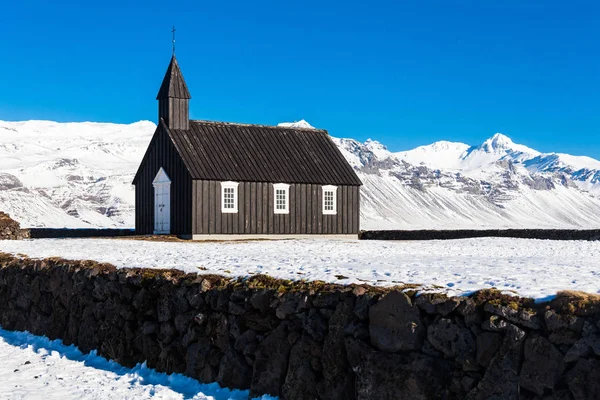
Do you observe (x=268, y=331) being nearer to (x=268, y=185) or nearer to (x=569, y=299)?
(x=569, y=299)

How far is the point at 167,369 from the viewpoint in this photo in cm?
1125

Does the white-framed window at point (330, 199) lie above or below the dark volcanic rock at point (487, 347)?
above

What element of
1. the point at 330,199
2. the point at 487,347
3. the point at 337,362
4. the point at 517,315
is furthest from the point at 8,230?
the point at 517,315

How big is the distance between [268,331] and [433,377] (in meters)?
2.77

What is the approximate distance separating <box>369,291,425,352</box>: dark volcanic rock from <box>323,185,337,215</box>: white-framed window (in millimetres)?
32800

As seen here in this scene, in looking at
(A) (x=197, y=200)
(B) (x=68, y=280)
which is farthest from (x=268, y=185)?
(B) (x=68, y=280)

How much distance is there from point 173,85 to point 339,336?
1354 inches

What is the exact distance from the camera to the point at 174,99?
4072cm

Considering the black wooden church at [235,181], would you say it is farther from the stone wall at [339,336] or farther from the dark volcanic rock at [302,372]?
the dark volcanic rock at [302,372]

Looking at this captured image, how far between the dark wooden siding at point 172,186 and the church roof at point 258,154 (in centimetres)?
76

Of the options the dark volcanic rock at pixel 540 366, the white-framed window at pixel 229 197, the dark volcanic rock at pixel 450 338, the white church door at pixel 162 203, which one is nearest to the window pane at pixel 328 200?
the white-framed window at pixel 229 197

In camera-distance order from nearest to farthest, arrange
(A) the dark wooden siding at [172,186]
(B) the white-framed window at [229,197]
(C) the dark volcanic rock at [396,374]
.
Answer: (C) the dark volcanic rock at [396,374] → (A) the dark wooden siding at [172,186] → (B) the white-framed window at [229,197]

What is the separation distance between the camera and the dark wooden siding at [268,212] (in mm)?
37062

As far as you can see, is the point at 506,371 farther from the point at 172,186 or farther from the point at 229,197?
the point at 172,186
